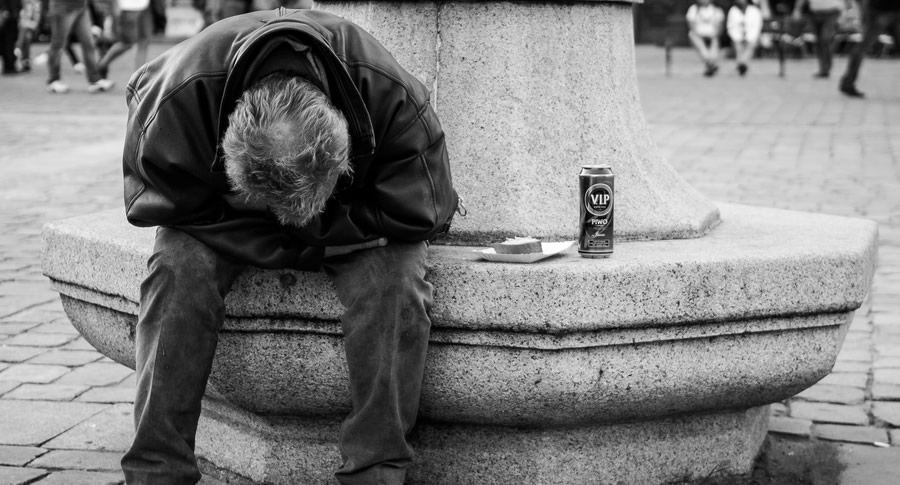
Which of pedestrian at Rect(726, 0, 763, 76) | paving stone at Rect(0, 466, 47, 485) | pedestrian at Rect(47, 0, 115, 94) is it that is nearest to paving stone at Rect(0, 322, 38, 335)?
paving stone at Rect(0, 466, 47, 485)

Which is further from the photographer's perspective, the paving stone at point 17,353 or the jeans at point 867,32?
the jeans at point 867,32

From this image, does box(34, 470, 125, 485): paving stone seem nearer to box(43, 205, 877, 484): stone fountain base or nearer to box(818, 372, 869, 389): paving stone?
box(43, 205, 877, 484): stone fountain base

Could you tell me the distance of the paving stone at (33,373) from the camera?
12.5 ft

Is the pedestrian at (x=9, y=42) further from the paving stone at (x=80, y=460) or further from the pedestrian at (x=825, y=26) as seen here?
the paving stone at (x=80, y=460)

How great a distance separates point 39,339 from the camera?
427 cm

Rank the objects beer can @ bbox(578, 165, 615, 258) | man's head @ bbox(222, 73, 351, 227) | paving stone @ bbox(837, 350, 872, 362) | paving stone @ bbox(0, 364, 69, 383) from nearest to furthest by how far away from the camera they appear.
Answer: man's head @ bbox(222, 73, 351, 227)
beer can @ bbox(578, 165, 615, 258)
paving stone @ bbox(0, 364, 69, 383)
paving stone @ bbox(837, 350, 872, 362)

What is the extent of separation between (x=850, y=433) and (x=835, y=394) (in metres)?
0.39

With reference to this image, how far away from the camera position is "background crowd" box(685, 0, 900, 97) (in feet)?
45.3

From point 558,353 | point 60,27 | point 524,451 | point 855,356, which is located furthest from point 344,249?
point 60,27

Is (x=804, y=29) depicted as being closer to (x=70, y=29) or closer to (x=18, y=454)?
(x=70, y=29)

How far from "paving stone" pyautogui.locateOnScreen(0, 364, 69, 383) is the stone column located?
1697 millimetres

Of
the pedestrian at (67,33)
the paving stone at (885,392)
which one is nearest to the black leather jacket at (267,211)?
the paving stone at (885,392)

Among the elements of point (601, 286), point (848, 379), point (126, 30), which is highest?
point (601, 286)

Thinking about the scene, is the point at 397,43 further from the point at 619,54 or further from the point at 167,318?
the point at 167,318
